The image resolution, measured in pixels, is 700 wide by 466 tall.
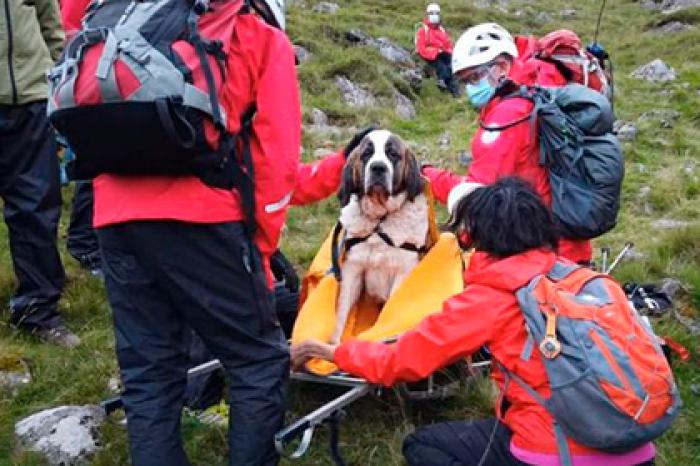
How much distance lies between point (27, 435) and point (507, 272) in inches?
106

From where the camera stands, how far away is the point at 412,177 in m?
5.43

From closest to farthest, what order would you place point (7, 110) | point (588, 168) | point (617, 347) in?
point (617, 347) → point (588, 168) → point (7, 110)

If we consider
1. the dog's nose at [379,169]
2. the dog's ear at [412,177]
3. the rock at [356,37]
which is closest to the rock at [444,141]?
the rock at [356,37]

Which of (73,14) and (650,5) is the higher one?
(73,14)

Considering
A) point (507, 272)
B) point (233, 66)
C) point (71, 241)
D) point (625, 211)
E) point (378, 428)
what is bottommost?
point (625, 211)

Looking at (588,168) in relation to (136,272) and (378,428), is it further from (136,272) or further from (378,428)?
(136,272)

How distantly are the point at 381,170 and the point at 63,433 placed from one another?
2446 millimetres

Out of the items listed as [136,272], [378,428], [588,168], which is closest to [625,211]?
[588,168]

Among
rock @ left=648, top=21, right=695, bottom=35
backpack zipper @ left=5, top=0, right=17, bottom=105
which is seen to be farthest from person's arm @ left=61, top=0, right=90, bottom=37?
rock @ left=648, top=21, right=695, bottom=35

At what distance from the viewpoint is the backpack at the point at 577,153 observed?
4695 millimetres

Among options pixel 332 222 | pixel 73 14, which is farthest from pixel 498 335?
pixel 332 222

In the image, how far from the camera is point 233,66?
3.41 m

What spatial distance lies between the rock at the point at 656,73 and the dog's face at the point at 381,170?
505 inches

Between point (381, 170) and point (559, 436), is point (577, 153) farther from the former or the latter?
point (559, 436)
